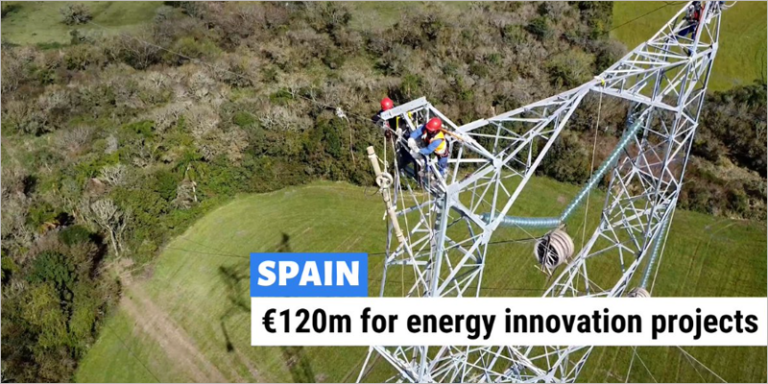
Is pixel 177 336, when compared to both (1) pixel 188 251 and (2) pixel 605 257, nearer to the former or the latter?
(1) pixel 188 251

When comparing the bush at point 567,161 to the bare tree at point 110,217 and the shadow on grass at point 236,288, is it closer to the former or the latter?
the shadow on grass at point 236,288

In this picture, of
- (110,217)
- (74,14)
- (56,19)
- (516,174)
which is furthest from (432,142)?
(56,19)

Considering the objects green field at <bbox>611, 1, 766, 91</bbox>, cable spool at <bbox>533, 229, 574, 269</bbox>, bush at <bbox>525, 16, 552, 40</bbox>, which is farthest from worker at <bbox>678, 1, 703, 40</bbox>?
bush at <bbox>525, 16, 552, 40</bbox>

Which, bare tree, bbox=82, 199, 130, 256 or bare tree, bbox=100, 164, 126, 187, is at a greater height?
bare tree, bbox=100, 164, 126, 187

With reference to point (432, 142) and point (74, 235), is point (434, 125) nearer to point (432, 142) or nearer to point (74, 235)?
point (432, 142)

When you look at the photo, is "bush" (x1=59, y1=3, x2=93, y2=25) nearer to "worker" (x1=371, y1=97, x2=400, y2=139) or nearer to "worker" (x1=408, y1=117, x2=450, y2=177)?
"worker" (x1=371, y1=97, x2=400, y2=139)

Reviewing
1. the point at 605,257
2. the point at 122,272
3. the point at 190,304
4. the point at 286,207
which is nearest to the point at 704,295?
the point at 605,257

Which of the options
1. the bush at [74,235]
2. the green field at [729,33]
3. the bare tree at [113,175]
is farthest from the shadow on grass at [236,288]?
the green field at [729,33]
